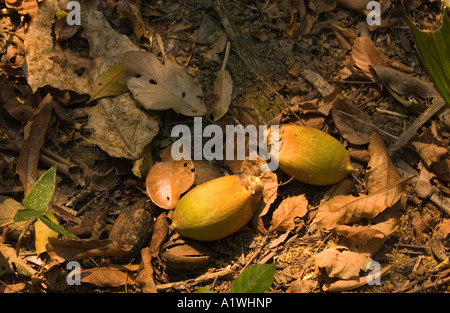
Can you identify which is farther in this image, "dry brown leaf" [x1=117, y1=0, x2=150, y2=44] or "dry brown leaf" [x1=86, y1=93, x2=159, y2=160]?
"dry brown leaf" [x1=117, y1=0, x2=150, y2=44]

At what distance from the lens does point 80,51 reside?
233 centimetres

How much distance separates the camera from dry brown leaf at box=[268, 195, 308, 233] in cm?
199

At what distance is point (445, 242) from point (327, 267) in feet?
Answer: 1.88

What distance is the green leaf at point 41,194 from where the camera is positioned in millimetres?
1761

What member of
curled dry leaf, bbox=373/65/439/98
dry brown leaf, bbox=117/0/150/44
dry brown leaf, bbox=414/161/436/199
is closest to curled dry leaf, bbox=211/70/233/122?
dry brown leaf, bbox=117/0/150/44

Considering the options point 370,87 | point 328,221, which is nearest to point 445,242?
point 328,221

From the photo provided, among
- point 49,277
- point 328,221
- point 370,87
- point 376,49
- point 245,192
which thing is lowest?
point 49,277

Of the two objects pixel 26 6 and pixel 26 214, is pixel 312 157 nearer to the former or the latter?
pixel 26 214

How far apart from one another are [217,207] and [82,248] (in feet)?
2.00

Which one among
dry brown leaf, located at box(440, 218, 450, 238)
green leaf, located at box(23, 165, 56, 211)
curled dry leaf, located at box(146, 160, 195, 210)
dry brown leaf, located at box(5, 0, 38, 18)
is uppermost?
dry brown leaf, located at box(5, 0, 38, 18)

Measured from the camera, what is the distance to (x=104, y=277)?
1.88 metres

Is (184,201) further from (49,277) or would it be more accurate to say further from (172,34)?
(172,34)

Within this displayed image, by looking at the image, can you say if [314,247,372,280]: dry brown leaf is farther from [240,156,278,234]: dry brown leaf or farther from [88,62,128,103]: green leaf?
[88,62,128,103]: green leaf

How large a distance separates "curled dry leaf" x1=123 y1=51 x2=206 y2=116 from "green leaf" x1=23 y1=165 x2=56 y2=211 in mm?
581
